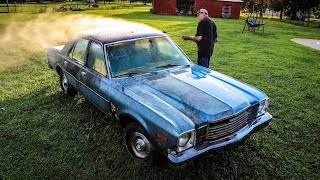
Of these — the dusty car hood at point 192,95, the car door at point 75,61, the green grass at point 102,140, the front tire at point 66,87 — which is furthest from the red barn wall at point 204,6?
the dusty car hood at point 192,95

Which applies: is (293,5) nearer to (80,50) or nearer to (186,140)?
(80,50)

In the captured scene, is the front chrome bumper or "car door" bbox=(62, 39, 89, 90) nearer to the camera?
the front chrome bumper

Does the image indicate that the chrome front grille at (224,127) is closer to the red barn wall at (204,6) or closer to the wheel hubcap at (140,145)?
the wheel hubcap at (140,145)

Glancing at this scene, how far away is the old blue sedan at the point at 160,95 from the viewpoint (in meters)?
2.99

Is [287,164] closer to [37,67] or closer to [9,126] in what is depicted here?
[9,126]

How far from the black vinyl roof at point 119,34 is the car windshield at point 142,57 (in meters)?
0.10

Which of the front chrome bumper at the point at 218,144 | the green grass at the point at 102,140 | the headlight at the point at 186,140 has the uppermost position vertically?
the headlight at the point at 186,140

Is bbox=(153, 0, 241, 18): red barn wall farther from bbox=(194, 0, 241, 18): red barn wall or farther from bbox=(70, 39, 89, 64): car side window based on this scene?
bbox=(70, 39, 89, 64): car side window

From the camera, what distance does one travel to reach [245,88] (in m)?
3.86

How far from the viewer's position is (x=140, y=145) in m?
3.43

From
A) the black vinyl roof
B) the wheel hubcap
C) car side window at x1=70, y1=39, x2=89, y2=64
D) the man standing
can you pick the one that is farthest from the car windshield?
the man standing

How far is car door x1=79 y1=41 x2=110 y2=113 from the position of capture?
12.8ft

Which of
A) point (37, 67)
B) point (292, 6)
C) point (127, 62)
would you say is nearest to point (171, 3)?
point (292, 6)

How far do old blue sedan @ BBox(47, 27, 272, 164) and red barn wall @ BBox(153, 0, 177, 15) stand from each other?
28344mm
